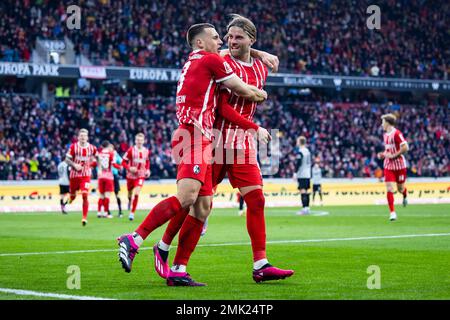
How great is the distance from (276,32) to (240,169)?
135ft

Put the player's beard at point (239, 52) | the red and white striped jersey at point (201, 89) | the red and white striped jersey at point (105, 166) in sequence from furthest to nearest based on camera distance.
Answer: the red and white striped jersey at point (105, 166), the player's beard at point (239, 52), the red and white striped jersey at point (201, 89)

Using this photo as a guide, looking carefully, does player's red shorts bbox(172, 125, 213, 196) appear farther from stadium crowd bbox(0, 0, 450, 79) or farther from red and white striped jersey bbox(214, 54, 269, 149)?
stadium crowd bbox(0, 0, 450, 79)

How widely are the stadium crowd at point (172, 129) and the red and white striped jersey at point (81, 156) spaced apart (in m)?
12.4

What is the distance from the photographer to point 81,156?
73.3 ft

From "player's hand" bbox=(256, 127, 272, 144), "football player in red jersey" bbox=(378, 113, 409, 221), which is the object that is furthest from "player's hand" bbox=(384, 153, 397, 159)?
"player's hand" bbox=(256, 127, 272, 144)

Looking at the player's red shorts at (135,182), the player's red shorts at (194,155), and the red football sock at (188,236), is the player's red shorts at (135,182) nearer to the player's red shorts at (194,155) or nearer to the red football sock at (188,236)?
the red football sock at (188,236)

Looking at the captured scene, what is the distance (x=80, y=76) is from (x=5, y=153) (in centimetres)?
659

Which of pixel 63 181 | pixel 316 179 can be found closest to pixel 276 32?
pixel 316 179

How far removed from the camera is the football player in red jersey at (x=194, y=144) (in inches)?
318

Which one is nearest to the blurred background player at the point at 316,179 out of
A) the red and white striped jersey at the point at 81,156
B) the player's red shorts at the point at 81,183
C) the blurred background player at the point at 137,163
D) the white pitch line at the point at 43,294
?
the blurred background player at the point at 137,163

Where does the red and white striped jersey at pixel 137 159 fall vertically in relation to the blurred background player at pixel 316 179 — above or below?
above

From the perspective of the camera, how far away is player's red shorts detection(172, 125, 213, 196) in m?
8.09

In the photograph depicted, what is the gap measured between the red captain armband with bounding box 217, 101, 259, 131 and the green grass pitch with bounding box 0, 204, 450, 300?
1.55 meters

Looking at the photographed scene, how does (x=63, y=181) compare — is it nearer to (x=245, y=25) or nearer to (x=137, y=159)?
(x=137, y=159)
